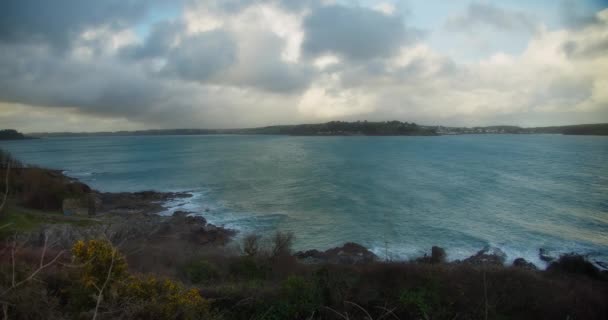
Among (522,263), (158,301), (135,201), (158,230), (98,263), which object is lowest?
(522,263)

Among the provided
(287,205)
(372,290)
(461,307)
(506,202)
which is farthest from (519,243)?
(287,205)

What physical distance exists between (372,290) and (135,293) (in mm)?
8085

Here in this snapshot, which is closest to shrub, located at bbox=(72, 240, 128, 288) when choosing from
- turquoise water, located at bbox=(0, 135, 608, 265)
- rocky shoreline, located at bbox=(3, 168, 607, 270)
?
rocky shoreline, located at bbox=(3, 168, 607, 270)

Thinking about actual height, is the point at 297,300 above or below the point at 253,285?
above

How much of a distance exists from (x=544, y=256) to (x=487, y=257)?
166 inches

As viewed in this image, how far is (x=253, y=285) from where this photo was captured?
10945mm

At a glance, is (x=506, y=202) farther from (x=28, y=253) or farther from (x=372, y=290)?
(x=28, y=253)

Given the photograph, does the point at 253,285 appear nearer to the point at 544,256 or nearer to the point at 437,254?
the point at 437,254

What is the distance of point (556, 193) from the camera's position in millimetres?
36500

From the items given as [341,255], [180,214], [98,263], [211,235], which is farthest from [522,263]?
[180,214]

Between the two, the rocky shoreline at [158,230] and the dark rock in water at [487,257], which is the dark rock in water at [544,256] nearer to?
the rocky shoreline at [158,230]

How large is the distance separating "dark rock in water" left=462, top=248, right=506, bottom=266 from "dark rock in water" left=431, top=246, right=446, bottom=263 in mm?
1357

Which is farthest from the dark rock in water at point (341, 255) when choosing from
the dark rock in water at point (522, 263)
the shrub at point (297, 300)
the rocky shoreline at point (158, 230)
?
the shrub at point (297, 300)

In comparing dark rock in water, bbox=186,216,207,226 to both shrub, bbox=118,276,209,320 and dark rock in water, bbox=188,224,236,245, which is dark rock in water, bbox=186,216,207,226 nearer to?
dark rock in water, bbox=188,224,236,245
